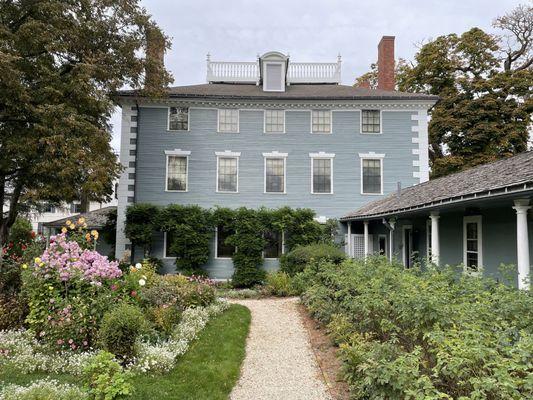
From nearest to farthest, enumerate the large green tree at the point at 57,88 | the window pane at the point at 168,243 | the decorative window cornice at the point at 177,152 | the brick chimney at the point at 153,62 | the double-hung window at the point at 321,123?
the large green tree at the point at 57,88
the brick chimney at the point at 153,62
the window pane at the point at 168,243
the decorative window cornice at the point at 177,152
the double-hung window at the point at 321,123

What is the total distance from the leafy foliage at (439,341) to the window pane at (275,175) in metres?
11.0

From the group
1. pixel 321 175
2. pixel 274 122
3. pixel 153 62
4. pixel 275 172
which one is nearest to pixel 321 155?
pixel 321 175

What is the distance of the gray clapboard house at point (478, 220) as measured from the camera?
6938mm

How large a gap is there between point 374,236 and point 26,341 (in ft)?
48.1

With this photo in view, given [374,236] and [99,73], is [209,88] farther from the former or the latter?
[374,236]

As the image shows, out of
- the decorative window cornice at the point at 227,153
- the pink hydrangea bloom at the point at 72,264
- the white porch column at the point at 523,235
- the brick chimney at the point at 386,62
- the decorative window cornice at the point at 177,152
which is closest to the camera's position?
the pink hydrangea bloom at the point at 72,264

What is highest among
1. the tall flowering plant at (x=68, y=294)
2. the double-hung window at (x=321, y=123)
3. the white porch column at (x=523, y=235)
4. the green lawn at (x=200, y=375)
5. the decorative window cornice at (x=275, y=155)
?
A: the double-hung window at (x=321, y=123)

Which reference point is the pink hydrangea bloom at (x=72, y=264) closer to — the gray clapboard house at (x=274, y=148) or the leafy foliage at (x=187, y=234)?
the leafy foliage at (x=187, y=234)

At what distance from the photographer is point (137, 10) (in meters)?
15.2

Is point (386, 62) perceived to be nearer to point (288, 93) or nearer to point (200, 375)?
point (288, 93)

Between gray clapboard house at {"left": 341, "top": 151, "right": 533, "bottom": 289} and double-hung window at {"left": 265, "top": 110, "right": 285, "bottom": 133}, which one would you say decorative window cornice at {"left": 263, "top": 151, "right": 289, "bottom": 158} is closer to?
double-hung window at {"left": 265, "top": 110, "right": 285, "bottom": 133}

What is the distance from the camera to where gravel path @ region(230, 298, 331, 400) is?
5.32m

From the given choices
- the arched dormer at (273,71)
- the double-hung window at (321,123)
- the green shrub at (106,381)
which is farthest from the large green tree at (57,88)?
the green shrub at (106,381)

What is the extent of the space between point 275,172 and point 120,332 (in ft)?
43.0
